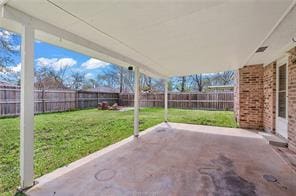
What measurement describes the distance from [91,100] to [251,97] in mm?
11334

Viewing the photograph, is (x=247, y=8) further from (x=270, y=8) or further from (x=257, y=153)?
(x=257, y=153)

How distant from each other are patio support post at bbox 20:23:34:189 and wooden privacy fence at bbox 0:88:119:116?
790 cm

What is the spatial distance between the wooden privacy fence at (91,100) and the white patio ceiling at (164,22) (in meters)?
7.41

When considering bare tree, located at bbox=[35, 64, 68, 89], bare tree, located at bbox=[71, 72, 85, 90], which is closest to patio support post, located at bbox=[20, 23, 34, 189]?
bare tree, located at bbox=[35, 64, 68, 89]

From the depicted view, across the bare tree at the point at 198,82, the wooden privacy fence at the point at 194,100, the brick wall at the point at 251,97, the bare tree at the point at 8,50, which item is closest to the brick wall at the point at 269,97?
the brick wall at the point at 251,97

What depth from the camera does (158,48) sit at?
3.84m

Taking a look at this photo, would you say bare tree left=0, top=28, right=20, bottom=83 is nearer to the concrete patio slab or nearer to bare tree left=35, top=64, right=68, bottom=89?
the concrete patio slab

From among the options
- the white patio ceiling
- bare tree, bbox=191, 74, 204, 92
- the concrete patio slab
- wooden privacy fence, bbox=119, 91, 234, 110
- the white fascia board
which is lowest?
the concrete patio slab

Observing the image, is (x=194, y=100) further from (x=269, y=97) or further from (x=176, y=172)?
(x=176, y=172)

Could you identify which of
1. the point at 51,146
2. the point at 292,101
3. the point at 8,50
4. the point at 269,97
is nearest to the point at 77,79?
the point at 8,50

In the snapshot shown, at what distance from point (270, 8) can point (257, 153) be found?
3033mm

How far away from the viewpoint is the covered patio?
219cm

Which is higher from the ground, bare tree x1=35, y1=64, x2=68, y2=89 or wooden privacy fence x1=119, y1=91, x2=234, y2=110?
bare tree x1=35, y1=64, x2=68, y2=89

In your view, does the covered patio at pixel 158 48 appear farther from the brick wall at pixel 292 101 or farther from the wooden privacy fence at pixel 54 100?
the wooden privacy fence at pixel 54 100
